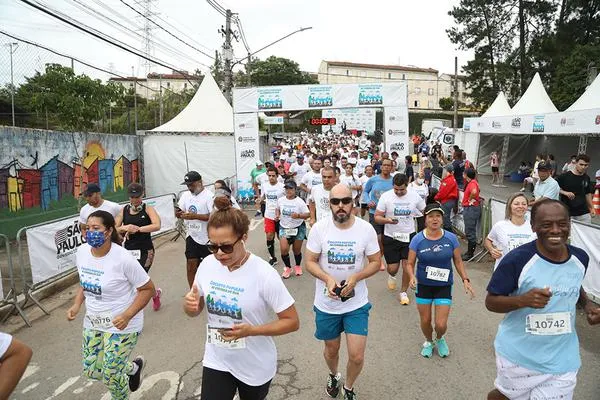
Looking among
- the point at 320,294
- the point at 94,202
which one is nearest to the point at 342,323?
the point at 320,294

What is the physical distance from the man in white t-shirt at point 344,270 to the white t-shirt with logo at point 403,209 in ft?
8.99

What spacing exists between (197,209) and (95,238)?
2729 millimetres

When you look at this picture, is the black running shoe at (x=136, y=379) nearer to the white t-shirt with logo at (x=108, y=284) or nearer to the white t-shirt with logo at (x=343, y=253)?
the white t-shirt with logo at (x=108, y=284)

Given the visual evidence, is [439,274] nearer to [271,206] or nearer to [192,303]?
[192,303]

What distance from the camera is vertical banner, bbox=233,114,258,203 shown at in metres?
16.1

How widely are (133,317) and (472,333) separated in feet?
13.1

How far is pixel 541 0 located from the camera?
3344 centimetres

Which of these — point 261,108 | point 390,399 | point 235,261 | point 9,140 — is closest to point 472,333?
point 390,399

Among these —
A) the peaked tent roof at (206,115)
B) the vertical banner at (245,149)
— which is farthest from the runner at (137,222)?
the peaked tent roof at (206,115)

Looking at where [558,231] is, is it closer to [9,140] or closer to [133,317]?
[133,317]

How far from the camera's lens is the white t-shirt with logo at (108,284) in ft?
11.3

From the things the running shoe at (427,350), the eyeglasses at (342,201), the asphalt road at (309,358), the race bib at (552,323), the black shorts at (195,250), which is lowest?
the asphalt road at (309,358)

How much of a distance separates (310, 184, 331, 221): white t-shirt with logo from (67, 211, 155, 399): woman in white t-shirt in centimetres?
402

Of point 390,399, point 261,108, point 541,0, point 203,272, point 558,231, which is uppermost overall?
point 541,0
